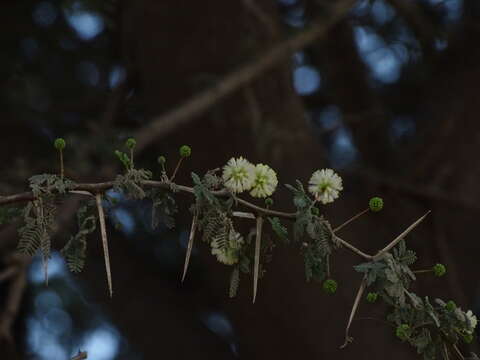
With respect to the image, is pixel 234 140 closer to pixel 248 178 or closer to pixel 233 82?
pixel 233 82

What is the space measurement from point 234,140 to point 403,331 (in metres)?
1.47

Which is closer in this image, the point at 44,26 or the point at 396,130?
the point at 44,26

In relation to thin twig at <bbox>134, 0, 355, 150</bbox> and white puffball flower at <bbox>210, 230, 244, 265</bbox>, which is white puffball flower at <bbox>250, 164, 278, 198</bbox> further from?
thin twig at <bbox>134, 0, 355, 150</bbox>

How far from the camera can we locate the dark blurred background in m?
2.14

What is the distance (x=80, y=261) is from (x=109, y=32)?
2385mm

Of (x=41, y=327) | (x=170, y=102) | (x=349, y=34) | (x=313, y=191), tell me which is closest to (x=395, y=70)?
(x=349, y=34)

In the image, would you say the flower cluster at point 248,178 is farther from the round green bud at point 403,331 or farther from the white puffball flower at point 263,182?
the round green bud at point 403,331

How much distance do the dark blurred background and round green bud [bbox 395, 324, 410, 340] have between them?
0.85 m

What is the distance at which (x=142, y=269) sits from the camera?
9.83 feet

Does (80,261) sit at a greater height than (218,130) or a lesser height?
lesser

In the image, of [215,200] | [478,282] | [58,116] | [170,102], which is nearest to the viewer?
[215,200]

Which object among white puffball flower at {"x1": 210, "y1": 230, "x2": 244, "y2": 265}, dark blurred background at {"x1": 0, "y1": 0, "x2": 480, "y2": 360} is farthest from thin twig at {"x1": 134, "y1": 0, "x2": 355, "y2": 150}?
white puffball flower at {"x1": 210, "y1": 230, "x2": 244, "y2": 265}

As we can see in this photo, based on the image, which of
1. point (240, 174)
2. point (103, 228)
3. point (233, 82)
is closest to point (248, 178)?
point (240, 174)

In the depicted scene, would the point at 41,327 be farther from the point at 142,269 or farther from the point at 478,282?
the point at 478,282
